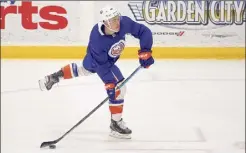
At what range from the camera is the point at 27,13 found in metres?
5.26

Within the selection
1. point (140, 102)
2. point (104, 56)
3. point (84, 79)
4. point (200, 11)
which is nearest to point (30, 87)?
point (84, 79)

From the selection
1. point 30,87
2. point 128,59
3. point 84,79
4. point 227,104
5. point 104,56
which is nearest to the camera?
point 104,56

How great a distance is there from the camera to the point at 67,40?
528 cm

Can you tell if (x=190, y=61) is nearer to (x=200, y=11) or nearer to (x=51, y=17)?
(x=200, y=11)

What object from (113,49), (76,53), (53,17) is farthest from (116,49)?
(53,17)

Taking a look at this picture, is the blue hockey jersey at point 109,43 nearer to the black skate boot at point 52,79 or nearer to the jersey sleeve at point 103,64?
the jersey sleeve at point 103,64

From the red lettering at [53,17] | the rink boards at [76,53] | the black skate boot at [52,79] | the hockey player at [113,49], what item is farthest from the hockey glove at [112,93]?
the red lettering at [53,17]

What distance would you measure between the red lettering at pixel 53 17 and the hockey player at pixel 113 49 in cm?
219

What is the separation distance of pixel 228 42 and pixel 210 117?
1931mm

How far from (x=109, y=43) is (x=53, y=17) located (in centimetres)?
245

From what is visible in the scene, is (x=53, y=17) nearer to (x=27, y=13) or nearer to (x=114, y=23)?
(x=27, y=13)

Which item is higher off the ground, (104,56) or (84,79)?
(104,56)

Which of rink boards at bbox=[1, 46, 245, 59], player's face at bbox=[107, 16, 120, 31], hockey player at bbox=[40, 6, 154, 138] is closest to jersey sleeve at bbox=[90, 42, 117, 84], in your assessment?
hockey player at bbox=[40, 6, 154, 138]

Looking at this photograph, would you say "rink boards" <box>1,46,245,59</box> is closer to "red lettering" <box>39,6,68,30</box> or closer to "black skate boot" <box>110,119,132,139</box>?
"red lettering" <box>39,6,68,30</box>
